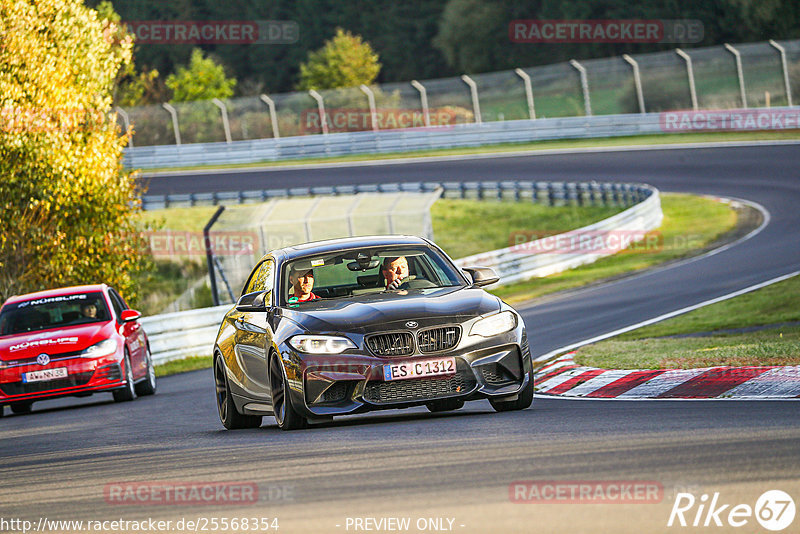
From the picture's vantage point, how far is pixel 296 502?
686 centimetres

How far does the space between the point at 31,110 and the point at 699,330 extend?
12903 mm

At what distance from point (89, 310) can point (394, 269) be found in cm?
766

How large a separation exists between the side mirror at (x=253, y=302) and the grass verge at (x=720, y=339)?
3.87 metres

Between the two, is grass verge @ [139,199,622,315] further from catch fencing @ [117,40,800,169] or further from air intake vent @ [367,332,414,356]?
air intake vent @ [367,332,414,356]

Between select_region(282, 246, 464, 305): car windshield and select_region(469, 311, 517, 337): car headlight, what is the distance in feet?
3.10

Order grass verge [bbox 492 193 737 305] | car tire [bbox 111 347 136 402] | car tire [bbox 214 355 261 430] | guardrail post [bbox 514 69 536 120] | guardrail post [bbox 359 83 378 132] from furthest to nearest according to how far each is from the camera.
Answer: guardrail post [bbox 359 83 378 132] < guardrail post [bbox 514 69 536 120] < grass verge [bbox 492 193 737 305] < car tire [bbox 111 347 136 402] < car tire [bbox 214 355 261 430]

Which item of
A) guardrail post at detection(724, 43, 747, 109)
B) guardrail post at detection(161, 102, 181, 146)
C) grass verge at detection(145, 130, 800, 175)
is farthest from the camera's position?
guardrail post at detection(161, 102, 181, 146)

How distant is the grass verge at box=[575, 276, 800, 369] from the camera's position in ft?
40.7

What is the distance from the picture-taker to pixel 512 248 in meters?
29.4

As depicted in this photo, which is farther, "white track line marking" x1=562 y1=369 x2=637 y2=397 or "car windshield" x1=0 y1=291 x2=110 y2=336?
"car windshield" x1=0 y1=291 x2=110 y2=336

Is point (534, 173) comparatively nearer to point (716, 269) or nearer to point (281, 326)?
point (716, 269)

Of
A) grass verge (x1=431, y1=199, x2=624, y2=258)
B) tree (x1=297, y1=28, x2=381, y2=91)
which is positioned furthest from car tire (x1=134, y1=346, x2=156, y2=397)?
tree (x1=297, y1=28, x2=381, y2=91)

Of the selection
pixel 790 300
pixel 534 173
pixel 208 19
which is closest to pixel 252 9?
pixel 208 19

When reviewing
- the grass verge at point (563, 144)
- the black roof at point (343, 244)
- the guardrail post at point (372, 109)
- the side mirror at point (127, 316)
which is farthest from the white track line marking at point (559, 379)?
the guardrail post at point (372, 109)
